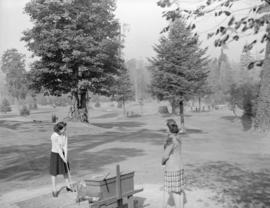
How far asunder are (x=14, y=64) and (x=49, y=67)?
55.4 m

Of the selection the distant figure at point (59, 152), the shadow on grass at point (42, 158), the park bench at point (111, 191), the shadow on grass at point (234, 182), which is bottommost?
the shadow on grass at point (234, 182)

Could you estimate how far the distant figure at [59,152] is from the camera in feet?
31.5

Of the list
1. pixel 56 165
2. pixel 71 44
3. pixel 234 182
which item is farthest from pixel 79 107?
pixel 56 165

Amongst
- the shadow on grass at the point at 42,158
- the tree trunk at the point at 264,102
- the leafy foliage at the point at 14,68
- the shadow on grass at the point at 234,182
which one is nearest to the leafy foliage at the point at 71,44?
the shadow on grass at the point at 42,158

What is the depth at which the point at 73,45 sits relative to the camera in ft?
107

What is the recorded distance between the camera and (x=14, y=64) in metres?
85.9

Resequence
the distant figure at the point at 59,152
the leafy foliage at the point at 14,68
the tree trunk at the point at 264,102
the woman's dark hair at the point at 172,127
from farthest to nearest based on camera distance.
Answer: the leafy foliage at the point at 14,68
the tree trunk at the point at 264,102
the distant figure at the point at 59,152
the woman's dark hair at the point at 172,127

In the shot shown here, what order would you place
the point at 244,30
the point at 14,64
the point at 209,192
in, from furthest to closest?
the point at 14,64 → the point at 209,192 → the point at 244,30

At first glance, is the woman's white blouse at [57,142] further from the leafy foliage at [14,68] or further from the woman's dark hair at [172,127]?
the leafy foliage at [14,68]

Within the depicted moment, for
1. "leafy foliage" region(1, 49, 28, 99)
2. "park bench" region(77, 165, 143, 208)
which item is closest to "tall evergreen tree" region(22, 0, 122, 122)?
"park bench" region(77, 165, 143, 208)

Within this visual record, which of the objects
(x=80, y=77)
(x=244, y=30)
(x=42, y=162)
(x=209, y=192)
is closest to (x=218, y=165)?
(x=209, y=192)

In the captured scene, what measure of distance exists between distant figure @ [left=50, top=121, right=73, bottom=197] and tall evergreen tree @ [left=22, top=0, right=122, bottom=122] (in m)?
22.9

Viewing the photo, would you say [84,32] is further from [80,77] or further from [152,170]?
[152,170]

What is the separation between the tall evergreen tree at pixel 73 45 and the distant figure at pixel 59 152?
22.9 meters
